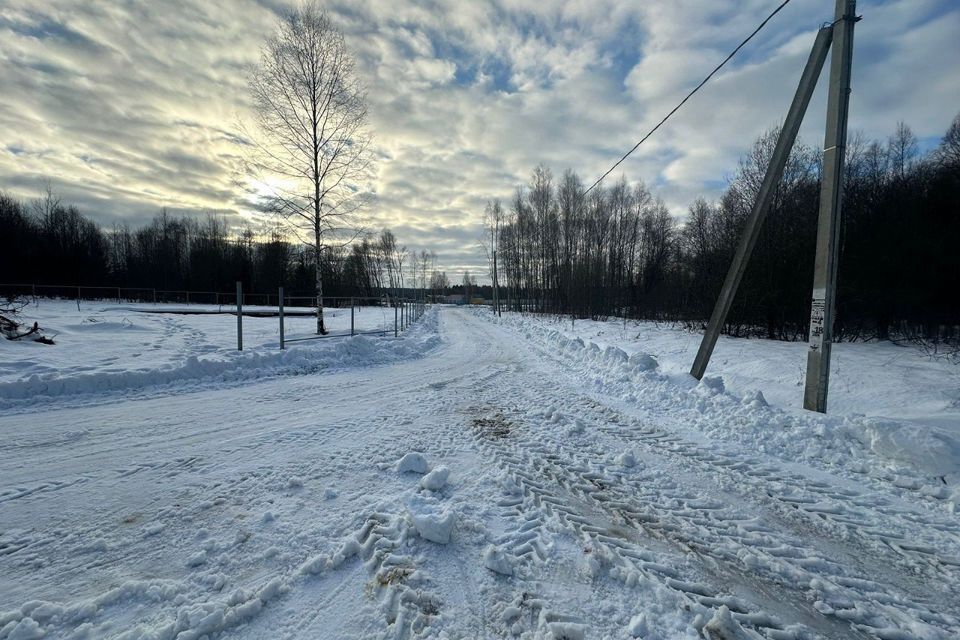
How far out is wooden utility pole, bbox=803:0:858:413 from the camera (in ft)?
18.4

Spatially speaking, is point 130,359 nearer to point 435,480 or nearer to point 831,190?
point 435,480

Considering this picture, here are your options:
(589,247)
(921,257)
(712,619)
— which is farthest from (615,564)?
(589,247)

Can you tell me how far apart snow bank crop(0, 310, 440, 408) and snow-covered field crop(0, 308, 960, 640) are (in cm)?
11

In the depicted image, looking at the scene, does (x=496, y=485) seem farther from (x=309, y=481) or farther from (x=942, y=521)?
(x=942, y=521)

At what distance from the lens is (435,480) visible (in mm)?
3559

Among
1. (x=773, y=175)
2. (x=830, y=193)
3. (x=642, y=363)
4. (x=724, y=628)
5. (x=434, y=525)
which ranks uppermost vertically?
(x=773, y=175)

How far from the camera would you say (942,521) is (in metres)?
3.22

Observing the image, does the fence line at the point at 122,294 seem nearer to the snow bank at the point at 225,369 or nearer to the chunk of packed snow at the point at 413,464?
the snow bank at the point at 225,369

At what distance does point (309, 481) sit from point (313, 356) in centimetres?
733

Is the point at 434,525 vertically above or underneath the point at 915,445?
underneath

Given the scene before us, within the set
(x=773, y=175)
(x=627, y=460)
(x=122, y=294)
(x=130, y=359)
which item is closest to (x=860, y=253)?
(x=773, y=175)

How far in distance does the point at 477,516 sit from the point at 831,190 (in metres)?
6.86

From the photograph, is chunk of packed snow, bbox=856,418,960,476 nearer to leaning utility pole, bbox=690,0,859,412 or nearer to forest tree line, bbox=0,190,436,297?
leaning utility pole, bbox=690,0,859,412

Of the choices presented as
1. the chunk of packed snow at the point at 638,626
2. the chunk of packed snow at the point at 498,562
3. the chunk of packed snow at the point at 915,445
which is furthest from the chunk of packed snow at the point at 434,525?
the chunk of packed snow at the point at 915,445
